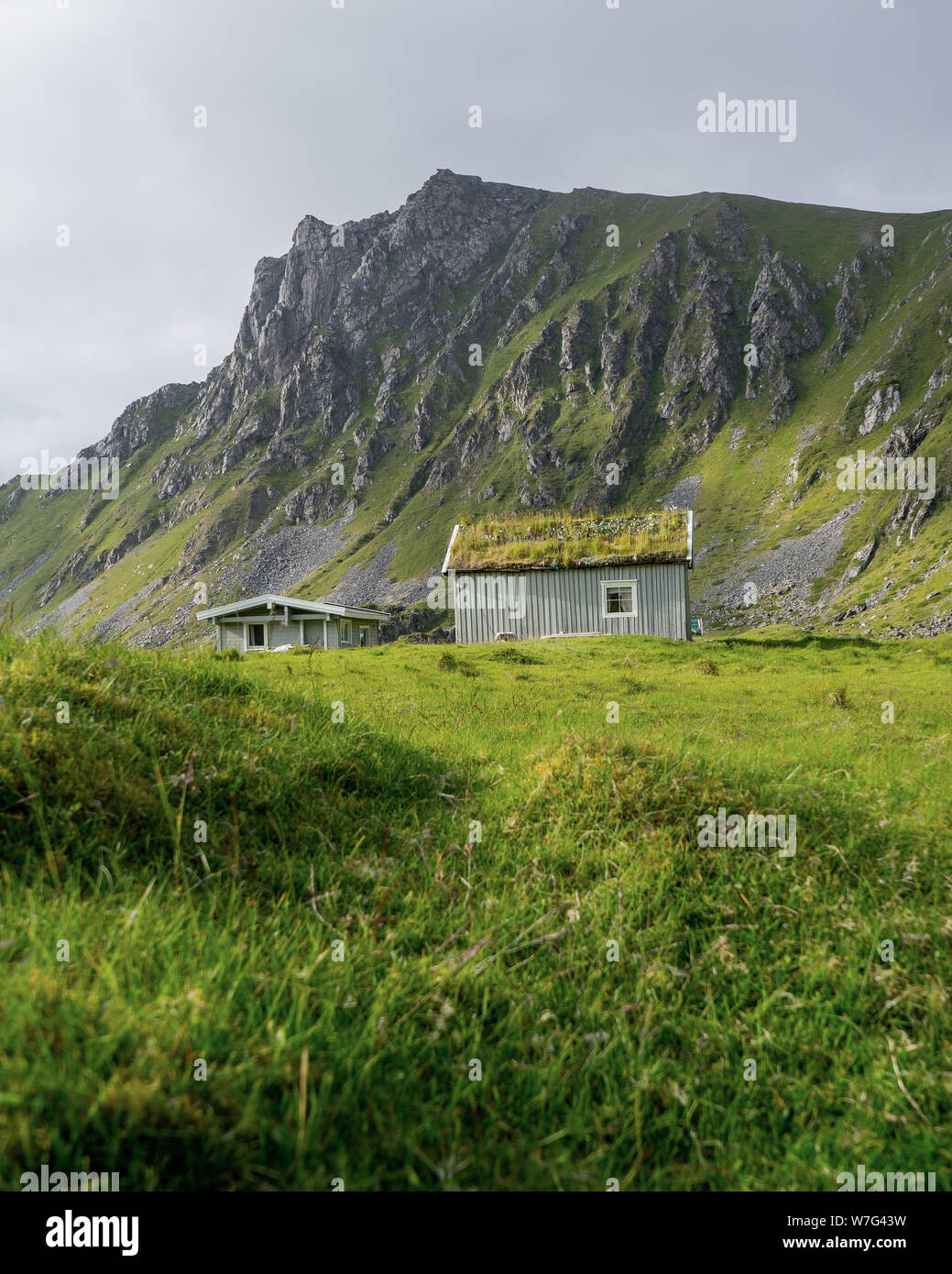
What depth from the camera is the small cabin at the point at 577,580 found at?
1398 inches

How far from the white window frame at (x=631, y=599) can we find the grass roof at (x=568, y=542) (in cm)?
113

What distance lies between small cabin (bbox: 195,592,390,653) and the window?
2716 cm

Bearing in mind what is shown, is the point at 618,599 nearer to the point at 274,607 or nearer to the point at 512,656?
the point at 512,656

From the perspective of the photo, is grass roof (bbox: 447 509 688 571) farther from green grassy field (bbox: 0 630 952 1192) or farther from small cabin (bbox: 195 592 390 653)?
green grassy field (bbox: 0 630 952 1192)

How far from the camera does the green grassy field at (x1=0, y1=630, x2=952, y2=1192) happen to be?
199 cm

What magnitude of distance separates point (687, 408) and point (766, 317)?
119ft

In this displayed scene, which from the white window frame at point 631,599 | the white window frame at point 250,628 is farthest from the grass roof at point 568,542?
the white window frame at point 250,628

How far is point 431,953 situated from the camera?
3.22 m

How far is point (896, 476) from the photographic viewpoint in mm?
105875

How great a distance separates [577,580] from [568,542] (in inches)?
105

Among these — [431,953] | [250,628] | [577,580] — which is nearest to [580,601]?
[577,580]

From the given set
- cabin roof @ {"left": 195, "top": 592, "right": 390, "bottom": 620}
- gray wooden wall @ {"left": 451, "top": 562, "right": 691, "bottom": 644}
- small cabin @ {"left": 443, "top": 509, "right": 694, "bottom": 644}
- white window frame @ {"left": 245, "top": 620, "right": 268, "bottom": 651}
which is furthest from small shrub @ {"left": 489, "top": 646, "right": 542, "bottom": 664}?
white window frame @ {"left": 245, "top": 620, "right": 268, "bottom": 651}

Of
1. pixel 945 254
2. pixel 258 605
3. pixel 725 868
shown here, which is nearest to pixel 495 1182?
pixel 725 868
